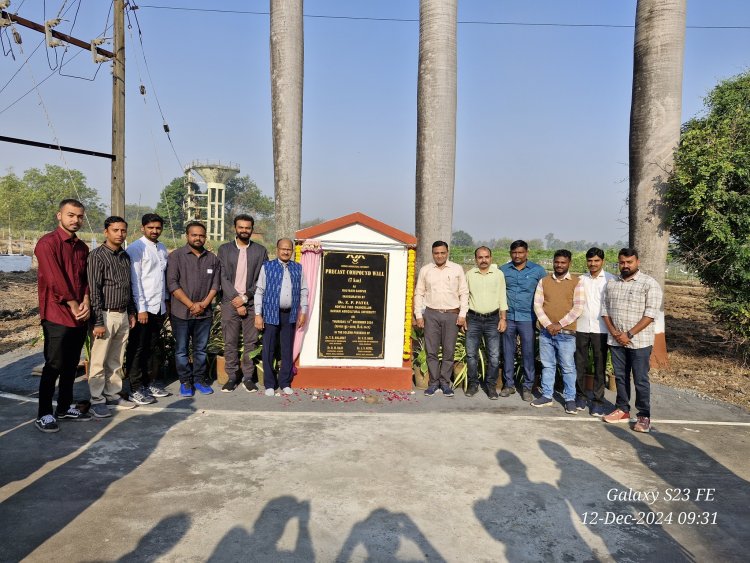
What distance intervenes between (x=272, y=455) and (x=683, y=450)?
3636 millimetres

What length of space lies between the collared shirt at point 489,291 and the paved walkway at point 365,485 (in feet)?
3.89

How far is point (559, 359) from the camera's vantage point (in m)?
6.07

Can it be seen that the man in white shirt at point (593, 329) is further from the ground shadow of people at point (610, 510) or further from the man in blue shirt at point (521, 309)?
the ground shadow of people at point (610, 510)

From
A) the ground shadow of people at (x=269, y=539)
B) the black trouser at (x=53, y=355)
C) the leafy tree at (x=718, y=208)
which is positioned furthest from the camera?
the leafy tree at (x=718, y=208)

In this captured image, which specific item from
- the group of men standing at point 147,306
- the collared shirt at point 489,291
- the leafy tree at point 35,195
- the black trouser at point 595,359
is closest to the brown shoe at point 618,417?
the black trouser at point 595,359

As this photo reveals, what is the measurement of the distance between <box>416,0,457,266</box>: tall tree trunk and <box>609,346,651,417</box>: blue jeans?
10.9ft

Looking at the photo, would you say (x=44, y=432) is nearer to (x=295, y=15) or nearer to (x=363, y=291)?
(x=363, y=291)

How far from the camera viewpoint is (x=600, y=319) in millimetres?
5906

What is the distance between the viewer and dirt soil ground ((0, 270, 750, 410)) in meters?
7.15

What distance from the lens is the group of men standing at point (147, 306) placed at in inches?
187

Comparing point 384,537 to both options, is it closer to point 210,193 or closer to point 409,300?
point 409,300

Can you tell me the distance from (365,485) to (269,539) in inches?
36.4

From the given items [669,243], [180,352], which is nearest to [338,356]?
[180,352]

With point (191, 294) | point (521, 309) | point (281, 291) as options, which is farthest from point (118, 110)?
point (521, 309)
